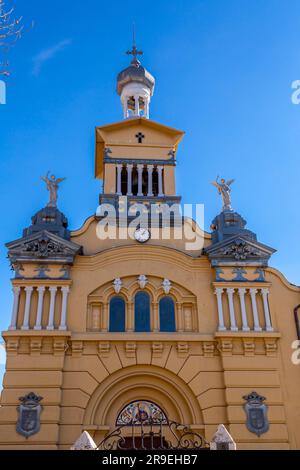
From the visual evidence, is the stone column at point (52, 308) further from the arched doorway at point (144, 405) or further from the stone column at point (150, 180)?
the stone column at point (150, 180)

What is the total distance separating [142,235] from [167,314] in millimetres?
3494

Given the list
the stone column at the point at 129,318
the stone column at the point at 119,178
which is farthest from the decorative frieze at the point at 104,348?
the stone column at the point at 119,178

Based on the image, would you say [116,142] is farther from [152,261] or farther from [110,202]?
[152,261]

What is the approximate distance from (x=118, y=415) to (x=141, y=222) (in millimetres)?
7904

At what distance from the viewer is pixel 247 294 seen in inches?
787

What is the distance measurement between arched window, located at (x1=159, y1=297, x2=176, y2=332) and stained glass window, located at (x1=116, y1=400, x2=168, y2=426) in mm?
2863

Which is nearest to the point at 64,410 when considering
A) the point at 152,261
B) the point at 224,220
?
the point at 152,261

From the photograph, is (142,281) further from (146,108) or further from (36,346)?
(146,108)

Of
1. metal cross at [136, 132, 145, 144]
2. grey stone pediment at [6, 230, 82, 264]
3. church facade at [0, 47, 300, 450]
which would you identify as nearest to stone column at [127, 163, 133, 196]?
church facade at [0, 47, 300, 450]

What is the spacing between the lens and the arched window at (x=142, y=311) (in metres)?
19.4

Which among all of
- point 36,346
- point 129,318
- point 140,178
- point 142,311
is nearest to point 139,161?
point 140,178

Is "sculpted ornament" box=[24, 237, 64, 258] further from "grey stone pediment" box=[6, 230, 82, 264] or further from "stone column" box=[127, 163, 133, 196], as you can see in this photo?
"stone column" box=[127, 163, 133, 196]

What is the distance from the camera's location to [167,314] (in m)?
19.8

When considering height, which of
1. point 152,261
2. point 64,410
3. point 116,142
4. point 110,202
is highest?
point 116,142
